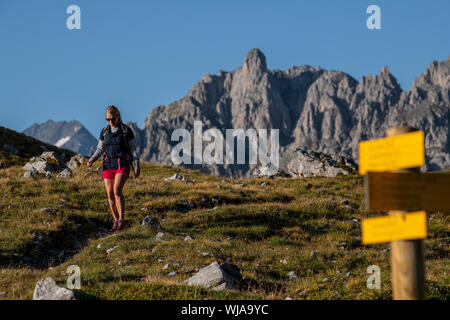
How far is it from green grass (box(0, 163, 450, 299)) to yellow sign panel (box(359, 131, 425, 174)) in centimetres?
375

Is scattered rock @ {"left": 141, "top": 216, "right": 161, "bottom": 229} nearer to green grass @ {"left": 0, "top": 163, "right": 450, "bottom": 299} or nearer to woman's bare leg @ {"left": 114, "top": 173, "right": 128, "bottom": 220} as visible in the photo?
green grass @ {"left": 0, "top": 163, "right": 450, "bottom": 299}

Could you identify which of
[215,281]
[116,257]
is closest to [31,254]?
[116,257]

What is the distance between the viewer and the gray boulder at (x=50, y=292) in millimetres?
6863

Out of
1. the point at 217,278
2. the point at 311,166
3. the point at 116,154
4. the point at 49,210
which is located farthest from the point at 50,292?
the point at 311,166

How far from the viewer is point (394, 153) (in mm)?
5109

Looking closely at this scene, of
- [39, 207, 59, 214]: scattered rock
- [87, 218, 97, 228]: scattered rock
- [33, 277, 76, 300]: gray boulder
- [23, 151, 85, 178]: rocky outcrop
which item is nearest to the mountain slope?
[23, 151, 85, 178]: rocky outcrop

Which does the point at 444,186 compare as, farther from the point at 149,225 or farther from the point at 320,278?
the point at 149,225

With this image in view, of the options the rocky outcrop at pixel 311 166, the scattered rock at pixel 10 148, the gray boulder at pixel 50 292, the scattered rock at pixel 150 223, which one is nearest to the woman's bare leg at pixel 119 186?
the scattered rock at pixel 150 223

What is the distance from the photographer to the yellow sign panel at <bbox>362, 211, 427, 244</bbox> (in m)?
4.81

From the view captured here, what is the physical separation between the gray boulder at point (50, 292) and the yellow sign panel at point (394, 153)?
5.03m

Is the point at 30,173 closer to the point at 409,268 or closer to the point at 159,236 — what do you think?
the point at 159,236

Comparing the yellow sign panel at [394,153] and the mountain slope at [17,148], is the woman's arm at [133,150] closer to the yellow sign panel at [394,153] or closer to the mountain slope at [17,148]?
the yellow sign panel at [394,153]

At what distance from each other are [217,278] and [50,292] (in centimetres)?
342
